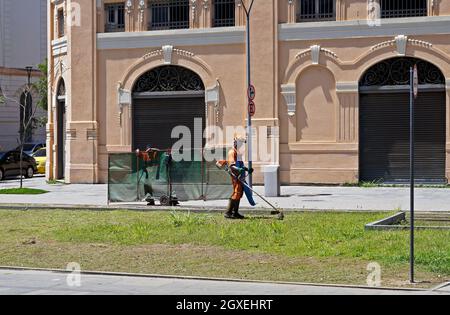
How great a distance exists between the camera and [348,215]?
756 inches

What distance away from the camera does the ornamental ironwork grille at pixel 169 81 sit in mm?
32219

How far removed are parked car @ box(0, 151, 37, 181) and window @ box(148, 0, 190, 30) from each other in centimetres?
1132

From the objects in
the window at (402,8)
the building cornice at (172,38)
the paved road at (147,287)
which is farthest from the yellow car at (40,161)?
the paved road at (147,287)

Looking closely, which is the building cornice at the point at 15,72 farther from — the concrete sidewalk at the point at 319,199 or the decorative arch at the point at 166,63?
the concrete sidewalk at the point at 319,199

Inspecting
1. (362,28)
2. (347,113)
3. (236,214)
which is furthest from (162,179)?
(362,28)

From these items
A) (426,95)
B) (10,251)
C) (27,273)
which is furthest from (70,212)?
(426,95)

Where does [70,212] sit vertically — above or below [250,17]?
below

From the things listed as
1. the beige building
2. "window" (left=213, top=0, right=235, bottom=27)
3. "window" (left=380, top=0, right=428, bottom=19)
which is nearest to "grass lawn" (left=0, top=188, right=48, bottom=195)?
the beige building

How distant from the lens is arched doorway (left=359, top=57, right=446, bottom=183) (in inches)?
1161

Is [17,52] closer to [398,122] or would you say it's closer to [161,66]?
[161,66]

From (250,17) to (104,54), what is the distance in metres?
6.00

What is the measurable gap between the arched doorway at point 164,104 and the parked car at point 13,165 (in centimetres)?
956

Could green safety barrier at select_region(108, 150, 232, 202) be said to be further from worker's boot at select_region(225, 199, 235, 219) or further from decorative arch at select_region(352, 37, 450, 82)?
decorative arch at select_region(352, 37, 450, 82)
